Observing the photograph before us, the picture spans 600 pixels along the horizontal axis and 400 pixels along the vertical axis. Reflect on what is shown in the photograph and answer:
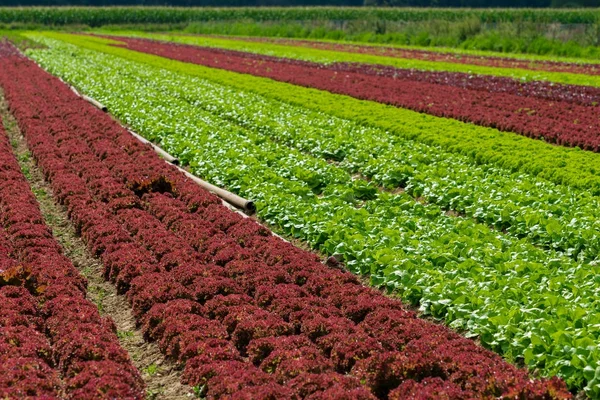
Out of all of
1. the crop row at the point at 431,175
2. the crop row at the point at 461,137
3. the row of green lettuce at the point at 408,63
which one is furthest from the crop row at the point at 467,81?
the crop row at the point at 431,175

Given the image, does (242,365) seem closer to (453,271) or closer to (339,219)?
(453,271)

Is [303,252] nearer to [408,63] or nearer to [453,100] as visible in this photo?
[453,100]

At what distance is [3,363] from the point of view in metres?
7.79

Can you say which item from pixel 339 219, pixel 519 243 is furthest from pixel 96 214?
pixel 519 243

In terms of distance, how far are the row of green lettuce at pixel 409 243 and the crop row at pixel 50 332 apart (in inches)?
145

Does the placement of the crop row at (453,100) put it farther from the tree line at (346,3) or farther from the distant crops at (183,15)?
the tree line at (346,3)

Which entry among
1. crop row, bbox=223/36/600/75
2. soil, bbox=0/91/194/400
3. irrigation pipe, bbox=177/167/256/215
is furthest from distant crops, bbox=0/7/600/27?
soil, bbox=0/91/194/400

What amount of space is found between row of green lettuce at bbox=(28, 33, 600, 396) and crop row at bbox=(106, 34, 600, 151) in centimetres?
376

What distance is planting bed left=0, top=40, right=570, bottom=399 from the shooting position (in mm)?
7547

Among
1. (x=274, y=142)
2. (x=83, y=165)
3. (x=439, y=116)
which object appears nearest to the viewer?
(x=83, y=165)

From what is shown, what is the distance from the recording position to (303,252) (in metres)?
11.3

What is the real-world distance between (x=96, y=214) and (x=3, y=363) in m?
5.42

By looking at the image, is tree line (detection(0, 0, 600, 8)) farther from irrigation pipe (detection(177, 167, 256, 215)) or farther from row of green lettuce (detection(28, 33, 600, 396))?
irrigation pipe (detection(177, 167, 256, 215))

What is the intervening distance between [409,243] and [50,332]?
5019mm
